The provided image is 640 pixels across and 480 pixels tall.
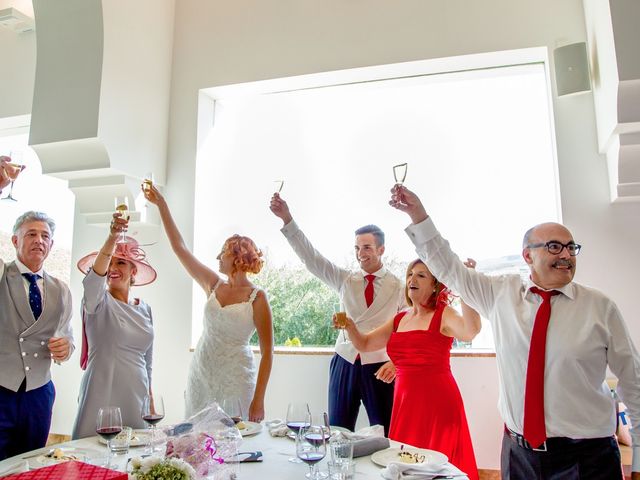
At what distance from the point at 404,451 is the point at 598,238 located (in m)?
2.10

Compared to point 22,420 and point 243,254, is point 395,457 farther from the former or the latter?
point 22,420

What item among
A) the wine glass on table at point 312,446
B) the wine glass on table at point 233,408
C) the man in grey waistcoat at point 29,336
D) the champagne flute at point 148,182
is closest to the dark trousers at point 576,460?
the wine glass on table at point 312,446

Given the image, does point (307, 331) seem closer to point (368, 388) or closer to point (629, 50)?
point (368, 388)

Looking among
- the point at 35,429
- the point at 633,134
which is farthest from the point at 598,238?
the point at 35,429

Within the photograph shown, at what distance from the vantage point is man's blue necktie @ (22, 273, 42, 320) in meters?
2.25

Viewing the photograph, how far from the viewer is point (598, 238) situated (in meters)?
3.00

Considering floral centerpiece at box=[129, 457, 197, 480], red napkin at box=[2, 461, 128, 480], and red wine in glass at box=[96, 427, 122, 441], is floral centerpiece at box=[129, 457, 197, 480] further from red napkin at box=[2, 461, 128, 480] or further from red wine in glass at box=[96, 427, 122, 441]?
red wine in glass at box=[96, 427, 122, 441]

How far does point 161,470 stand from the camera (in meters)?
1.18

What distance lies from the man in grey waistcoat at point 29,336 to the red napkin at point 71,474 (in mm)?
1079

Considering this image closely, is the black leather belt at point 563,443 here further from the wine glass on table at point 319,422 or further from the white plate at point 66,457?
the white plate at point 66,457

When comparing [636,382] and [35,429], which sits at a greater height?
[636,382]

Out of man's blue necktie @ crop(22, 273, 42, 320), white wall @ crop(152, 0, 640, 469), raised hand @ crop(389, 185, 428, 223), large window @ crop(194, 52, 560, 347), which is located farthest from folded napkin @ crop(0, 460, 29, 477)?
large window @ crop(194, 52, 560, 347)

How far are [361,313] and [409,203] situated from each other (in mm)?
1109

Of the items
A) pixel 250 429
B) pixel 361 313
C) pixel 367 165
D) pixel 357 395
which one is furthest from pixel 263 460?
pixel 367 165
